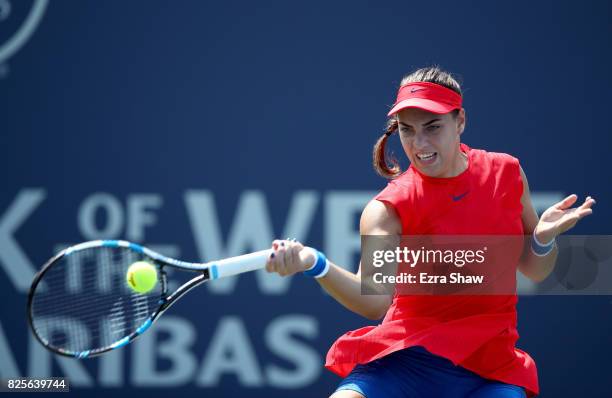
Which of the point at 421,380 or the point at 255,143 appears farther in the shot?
the point at 255,143

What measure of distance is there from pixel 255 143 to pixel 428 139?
1.72 metres

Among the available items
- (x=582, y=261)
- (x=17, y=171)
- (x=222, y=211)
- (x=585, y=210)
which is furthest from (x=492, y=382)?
(x=17, y=171)

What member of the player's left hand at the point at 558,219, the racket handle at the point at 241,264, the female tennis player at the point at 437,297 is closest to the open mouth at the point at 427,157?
the female tennis player at the point at 437,297

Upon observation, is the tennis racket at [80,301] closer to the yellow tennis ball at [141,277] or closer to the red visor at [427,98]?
the yellow tennis ball at [141,277]

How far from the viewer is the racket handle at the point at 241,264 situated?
2.41 metres

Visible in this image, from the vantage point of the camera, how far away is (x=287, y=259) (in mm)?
2365

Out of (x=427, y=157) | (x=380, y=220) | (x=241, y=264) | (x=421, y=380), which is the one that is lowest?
(x=421, y=380)

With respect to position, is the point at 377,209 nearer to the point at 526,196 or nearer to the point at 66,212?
the point at 526,196

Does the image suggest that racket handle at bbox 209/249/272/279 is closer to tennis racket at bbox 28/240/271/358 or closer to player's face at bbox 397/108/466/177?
player's face at bbox 397/108/466/177

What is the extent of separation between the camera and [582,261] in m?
3.74

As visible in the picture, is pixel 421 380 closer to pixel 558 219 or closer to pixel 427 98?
pixel 558 219

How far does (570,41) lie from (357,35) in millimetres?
948

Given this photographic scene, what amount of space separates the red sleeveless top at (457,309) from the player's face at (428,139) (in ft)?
0.15

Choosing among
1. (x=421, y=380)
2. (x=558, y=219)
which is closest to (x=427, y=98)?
(x=558, y=219)
